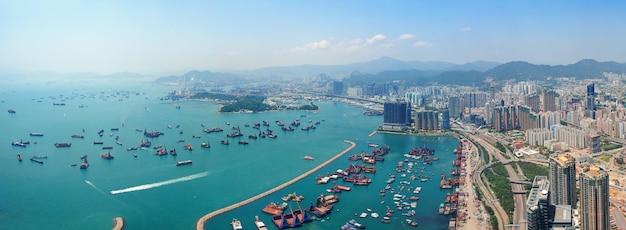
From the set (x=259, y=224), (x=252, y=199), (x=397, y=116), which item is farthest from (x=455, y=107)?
(x=259, y=224)

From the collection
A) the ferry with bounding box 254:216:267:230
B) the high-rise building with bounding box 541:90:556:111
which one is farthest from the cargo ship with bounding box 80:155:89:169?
the high-rise building with bounding box 541:90:556:111

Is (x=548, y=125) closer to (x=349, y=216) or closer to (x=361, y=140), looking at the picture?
(x=361, y=140)

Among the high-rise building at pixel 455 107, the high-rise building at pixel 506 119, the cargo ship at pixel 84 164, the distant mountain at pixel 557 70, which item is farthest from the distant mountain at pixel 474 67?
the cargo ship at pixel 84 164

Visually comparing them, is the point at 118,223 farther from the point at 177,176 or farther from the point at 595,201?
the point at 595,201

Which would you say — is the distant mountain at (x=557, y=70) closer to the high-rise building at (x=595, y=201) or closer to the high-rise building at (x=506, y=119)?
the high-rise building at (x=506, y=119)

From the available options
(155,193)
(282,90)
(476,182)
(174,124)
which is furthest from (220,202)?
(282,90)

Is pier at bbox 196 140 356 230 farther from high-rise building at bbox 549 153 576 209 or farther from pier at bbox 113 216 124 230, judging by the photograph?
high-rise building at bbox 549 153 576 209

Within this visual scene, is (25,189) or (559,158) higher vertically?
(559,158)
